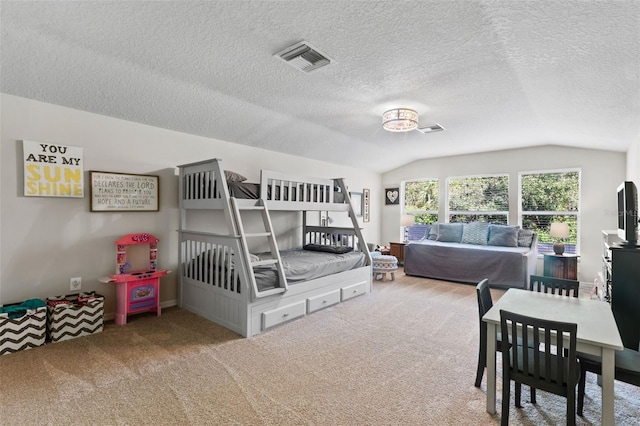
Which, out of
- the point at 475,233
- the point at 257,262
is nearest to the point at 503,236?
the point at 475,233

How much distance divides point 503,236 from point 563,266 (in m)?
0.92

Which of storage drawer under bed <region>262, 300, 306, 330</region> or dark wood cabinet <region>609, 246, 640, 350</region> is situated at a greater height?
dark wood cabinet <region>609, 246, 640, 350</region>

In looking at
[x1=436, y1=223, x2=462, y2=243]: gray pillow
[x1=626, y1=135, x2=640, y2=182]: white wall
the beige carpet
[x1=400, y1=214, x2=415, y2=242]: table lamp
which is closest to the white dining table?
the beige carpet

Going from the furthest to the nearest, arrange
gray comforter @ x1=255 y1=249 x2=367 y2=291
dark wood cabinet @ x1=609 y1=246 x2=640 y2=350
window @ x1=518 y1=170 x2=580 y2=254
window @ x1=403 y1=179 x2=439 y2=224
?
window @ x1=403 y1=179 x2=439 y2=224 < window @ x1=518 y1=170 x2=580 y2=254 < gray comforter @ x1=255 y1=249 x2=367 y2=291 < dark wood cabinet @ x1=609 y1=246 x2=640 y2=350

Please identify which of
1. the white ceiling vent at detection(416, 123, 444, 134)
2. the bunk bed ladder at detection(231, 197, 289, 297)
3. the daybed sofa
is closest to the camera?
the bunk bed ladder at detection(231, 197, 289, 297)

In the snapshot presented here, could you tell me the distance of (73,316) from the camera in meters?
2.86

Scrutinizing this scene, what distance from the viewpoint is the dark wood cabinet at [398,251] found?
6666 millimetres

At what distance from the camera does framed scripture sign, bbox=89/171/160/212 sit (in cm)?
325

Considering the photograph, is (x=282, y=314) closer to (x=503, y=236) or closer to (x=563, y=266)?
(x=503, y=236)

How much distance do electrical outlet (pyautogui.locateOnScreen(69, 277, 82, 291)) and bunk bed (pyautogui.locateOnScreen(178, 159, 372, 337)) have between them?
3.26 ft

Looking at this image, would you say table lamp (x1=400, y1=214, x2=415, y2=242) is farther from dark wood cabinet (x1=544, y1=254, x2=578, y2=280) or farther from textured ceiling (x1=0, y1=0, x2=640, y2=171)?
textured ceiling (x1=0, y1=0, x2=640, y2=171)

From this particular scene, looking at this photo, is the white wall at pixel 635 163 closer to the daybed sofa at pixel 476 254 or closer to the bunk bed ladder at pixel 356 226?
the daybed sofa at pixel 476 254

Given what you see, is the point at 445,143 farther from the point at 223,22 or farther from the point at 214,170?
the point at 223,22

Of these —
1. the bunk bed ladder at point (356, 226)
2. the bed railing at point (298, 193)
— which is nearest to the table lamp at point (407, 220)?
the bunk bed ladder at point (356, 226)
